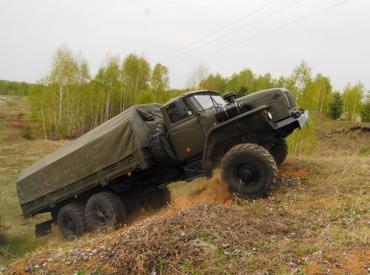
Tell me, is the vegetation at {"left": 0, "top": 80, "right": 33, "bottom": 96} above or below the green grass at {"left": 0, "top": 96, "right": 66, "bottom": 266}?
above

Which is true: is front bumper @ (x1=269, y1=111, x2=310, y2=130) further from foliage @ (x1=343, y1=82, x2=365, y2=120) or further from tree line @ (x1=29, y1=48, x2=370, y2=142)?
foliage @ (x1=343, y1=82, x2=365, y2=120)

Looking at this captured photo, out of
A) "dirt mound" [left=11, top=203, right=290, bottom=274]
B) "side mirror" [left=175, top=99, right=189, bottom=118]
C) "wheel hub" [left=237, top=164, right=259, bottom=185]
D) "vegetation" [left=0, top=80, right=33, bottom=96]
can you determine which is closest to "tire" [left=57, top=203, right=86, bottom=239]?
"dirt mound" [left=11, top=203, right=290, bottom=274]

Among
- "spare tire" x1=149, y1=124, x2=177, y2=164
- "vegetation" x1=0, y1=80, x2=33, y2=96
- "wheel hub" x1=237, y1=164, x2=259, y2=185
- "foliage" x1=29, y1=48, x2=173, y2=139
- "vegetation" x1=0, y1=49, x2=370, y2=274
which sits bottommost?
"vegetation" x1=0, y1=49, x2=370, y2=274

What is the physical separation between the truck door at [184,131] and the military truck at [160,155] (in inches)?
0.9

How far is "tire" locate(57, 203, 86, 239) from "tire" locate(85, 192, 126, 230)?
0.29m

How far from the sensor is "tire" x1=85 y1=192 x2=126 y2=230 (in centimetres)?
945

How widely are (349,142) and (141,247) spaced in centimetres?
3007

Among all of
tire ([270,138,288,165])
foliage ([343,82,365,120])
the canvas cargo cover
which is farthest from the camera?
foliage ([343,82,365,120])

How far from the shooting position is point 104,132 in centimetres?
952

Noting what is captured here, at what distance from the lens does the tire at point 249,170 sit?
725 cm

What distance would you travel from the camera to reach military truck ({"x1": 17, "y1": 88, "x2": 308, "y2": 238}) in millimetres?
7602

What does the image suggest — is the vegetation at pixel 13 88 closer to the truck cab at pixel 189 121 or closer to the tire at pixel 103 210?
the tire at pixel 103 210

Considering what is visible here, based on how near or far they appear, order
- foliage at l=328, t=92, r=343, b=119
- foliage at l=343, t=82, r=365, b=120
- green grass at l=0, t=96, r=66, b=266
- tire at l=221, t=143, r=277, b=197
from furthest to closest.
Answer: foliage at l=343, t=82, r=365, b=120 < foliage at l=328, t=92, r=343, b=119 < green grass at l=0, t=96, r=66, b=266 < tire at l=221, t=143, r=277, b=197

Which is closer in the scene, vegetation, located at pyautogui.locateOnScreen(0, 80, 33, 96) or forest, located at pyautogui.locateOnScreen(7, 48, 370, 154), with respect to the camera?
forest, located at pyautogui.locateOnScreen(7, 48, 370, 154)
